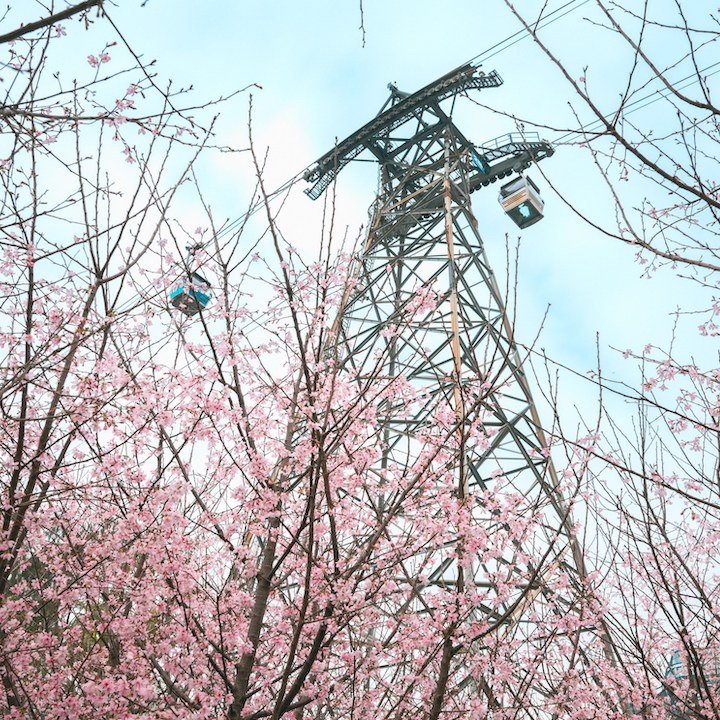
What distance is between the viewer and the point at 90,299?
4.62 metres

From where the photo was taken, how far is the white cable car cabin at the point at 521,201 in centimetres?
1289

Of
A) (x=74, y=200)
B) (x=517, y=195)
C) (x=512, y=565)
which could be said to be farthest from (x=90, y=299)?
(x=517, y=195)

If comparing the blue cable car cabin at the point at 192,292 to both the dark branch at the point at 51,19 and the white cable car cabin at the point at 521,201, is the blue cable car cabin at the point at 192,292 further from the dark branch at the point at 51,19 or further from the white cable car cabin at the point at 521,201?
the white cable car cabin at the point at 521,201

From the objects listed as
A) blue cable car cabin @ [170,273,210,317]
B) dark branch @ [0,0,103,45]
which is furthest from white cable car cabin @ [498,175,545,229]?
dark branch @ [0,0,103,45]

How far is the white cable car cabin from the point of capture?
12891 mm

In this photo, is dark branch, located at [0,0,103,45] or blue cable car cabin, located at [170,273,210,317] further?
blue cable car cabin, located at [170,273,210,317]

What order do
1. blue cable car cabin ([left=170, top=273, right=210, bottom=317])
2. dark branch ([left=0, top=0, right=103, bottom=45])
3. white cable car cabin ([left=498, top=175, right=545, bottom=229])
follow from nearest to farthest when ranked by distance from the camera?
dark branch ([left=0, top=0, right=103, bottom=45])
blue cable car cabin ([left=170, top=273, right=210, bottom=317])
white cable car cabin ([left=498, top=175, right=545, bottom=229])

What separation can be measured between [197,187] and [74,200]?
3.10ft

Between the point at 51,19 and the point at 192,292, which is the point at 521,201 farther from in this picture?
the point at 51,19

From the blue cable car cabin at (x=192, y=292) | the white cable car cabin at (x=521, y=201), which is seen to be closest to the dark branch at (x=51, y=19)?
the blue cable car cabin at (x=192, y=292)

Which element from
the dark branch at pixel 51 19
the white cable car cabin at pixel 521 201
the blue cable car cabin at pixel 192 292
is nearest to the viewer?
the dark branch at pixel 51 19

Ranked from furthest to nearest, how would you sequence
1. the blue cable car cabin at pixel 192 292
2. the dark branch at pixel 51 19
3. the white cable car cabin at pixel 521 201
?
1. the white cable car cabin at pixel 521 201
2. the blue cable car cabin at pixel 192 292
3. the dark branch at pixel 51 19

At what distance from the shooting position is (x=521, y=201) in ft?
42.2

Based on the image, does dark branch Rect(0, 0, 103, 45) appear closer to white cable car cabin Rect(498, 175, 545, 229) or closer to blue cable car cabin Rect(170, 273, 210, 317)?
blue cable car cabin Rect(170, 273, 210, 317)
